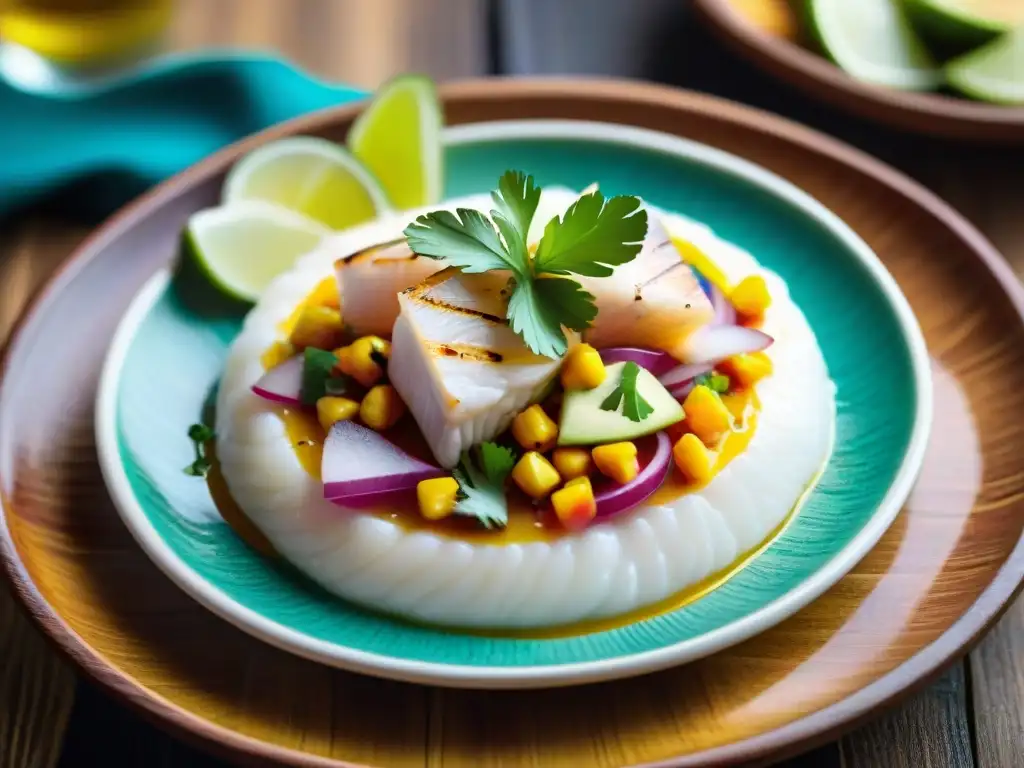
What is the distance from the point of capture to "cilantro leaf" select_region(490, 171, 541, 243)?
108 inches

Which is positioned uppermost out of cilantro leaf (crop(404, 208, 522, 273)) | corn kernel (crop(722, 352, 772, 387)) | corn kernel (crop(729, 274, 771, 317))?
corn kernel (crop(729, 274, 771, 317))

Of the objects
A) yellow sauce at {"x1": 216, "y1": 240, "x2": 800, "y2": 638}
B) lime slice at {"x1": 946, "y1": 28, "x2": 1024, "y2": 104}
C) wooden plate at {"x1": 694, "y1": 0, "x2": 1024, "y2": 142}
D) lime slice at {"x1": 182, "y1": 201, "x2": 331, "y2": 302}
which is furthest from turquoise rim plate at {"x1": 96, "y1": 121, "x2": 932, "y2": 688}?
lime slice at {"x1": 946, "y1": 28, "x2": 1024, "y2": 104}

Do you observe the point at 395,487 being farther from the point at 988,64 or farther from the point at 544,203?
the point at 988,64

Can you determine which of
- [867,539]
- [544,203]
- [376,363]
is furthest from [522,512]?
[544,203]

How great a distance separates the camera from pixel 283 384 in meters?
2.93

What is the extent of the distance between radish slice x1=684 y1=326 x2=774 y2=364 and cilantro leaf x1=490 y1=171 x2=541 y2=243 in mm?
543

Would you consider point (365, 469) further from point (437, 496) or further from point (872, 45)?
point (872, 45)

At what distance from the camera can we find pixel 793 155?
12.5 ft

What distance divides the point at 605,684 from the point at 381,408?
0.87 m

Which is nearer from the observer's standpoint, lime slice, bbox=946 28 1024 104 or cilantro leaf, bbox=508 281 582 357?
cilantro leaf, bbox=508 281 582 357

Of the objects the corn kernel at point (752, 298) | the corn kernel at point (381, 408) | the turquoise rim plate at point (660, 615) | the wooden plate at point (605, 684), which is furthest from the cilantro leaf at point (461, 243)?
the wooden plate at point (605, 684)

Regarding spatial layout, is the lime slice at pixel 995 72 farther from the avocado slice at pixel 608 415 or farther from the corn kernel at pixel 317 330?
the corn kernel at pixel 317 330

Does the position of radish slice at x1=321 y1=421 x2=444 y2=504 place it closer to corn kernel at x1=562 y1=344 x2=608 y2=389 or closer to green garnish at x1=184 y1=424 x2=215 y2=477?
corn kernel at x1=562 y1=344 x2=608 y2=389

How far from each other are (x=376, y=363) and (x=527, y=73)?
7.31 ft
